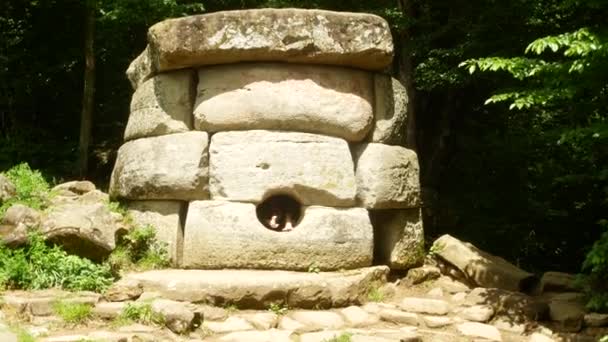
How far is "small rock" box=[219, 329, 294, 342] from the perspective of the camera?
15.8ft

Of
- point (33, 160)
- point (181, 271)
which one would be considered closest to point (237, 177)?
point (181, 271)

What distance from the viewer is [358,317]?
18.5 feet

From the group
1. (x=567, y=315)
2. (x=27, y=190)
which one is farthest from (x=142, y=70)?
(x=567, y=315)

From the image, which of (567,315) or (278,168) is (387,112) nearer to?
(278,168)

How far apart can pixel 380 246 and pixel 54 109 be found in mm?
9514

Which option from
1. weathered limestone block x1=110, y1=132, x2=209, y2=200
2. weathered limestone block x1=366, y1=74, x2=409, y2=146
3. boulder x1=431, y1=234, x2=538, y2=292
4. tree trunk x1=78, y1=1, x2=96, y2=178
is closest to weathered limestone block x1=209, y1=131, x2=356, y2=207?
weathered limestone block x1=110, y1=132, x2=209, y2=200

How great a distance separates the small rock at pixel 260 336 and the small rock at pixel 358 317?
72 centimetres

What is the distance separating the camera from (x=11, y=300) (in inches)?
198

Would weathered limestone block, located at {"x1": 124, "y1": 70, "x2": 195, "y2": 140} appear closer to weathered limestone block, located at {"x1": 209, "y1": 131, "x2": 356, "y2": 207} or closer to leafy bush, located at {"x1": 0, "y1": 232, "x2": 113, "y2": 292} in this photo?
weathered limestone block, located at {"x1": 209, "y1": 131, "x2": 356, "y2": 207}

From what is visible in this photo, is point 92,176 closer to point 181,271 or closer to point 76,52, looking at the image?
point 76,52

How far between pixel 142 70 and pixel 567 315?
567cm

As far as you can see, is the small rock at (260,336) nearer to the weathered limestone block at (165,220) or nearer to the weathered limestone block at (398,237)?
the weathered limestone block at (165,220)

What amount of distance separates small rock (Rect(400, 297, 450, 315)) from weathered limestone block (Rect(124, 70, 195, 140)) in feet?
10.5

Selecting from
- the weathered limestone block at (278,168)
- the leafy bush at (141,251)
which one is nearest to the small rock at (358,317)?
the weathered limestone block at (278,168)
